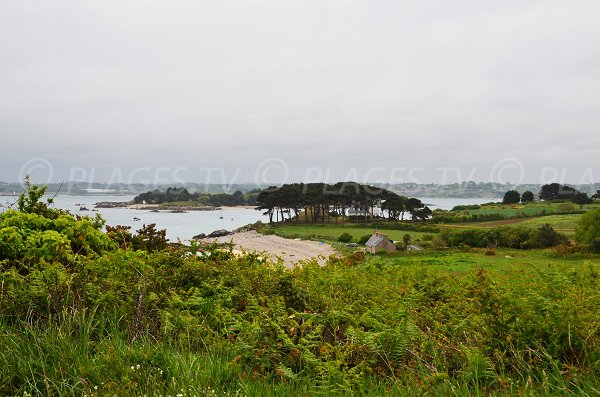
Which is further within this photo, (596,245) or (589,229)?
(589,229)

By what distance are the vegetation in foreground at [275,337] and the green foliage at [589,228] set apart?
41.3 meters

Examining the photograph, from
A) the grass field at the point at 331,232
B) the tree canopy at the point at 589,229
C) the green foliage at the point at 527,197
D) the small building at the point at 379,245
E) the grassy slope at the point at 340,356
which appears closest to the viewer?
the grassy slope at the point at 340,356

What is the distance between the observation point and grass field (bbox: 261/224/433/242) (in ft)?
194

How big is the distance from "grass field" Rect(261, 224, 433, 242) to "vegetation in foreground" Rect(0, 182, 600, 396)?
52.0 meters

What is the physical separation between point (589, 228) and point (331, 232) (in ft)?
109

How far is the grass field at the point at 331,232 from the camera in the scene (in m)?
59.0

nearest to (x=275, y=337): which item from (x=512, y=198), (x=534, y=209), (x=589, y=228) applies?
(x=589, y=228)

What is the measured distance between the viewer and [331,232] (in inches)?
2608

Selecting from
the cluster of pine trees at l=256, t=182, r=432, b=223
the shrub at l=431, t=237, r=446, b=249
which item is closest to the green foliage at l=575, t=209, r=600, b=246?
the shrub at l=431, t=237, r=446, b=249

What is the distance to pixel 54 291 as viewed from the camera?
4250 millimetres

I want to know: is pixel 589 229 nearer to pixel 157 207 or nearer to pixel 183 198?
pixel 157 207

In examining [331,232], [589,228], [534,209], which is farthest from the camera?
[534,209]

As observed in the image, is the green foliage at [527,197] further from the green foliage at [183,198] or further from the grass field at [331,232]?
the green foliage at [183,198]

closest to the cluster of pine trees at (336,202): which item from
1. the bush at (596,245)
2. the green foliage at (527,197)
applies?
the green foliage at (527,197)
